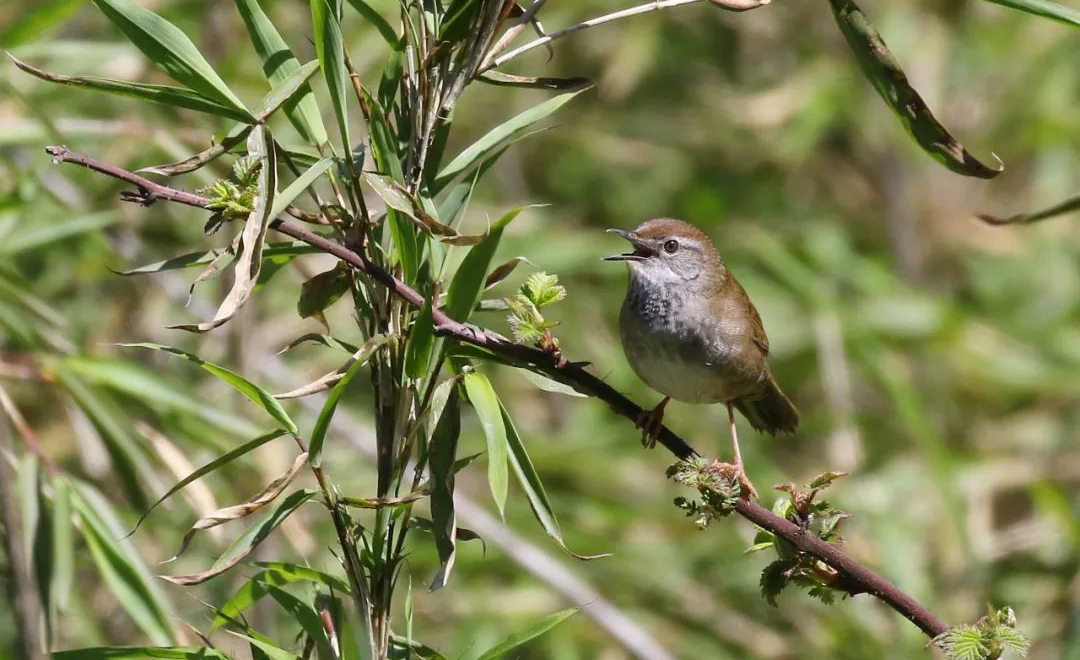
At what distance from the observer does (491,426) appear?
187 cm

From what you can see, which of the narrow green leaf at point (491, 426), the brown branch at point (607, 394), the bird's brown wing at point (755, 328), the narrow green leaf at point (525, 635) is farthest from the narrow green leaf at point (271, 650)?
the bird's brown wing at point (755, 328)

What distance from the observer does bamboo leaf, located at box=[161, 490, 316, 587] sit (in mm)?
1833

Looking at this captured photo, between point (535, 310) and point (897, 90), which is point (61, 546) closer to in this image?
point (535, 310)

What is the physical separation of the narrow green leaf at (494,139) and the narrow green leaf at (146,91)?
0.35m

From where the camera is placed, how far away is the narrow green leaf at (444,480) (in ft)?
6.14

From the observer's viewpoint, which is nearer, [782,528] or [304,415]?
[782,528]

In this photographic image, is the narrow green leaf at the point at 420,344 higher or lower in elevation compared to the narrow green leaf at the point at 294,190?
lower

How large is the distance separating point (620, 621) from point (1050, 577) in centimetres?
231

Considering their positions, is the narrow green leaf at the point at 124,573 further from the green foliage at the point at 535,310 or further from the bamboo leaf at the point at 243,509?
the green foliage at the point at 535,310

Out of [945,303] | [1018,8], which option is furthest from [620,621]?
[1018,8]

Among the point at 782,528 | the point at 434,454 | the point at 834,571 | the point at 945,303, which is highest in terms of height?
the point at 434,454

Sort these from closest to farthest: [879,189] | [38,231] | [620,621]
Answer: [38,231] < [620,621] < [879,189]

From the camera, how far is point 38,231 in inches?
149

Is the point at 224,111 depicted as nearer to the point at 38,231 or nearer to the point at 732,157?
the point at 38,231
